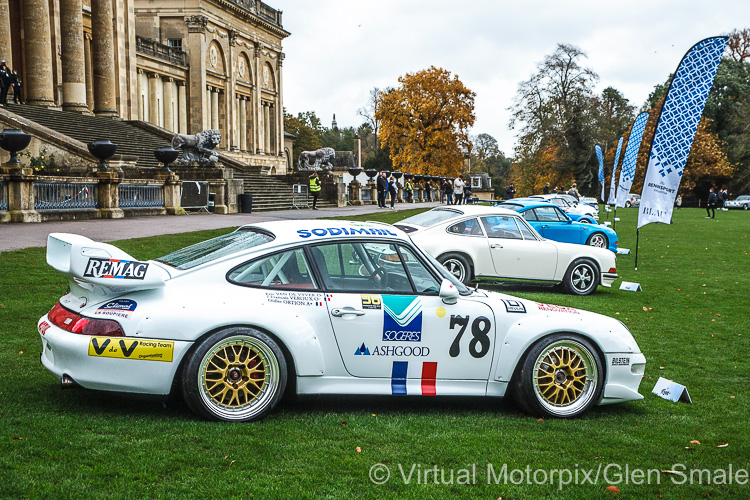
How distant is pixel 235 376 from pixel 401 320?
1.26 meters

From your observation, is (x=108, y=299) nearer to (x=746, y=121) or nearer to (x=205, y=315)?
(x=205, y=315)

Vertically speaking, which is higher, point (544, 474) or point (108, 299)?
point (108, 299)

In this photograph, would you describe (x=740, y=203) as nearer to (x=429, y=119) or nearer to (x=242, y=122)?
(x=429, y=119)

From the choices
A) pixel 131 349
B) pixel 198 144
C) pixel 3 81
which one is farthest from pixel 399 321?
pixel 198 144

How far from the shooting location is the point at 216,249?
5.71m

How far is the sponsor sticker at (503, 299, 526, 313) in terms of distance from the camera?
5.78 metres

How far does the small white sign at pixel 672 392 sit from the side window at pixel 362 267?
249cm

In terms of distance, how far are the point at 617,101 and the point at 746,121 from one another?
109 ft

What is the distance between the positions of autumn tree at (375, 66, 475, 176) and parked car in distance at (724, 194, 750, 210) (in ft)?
91.7

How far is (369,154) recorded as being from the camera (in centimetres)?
11406

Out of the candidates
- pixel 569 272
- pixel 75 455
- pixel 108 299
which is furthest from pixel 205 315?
pixel 569 272

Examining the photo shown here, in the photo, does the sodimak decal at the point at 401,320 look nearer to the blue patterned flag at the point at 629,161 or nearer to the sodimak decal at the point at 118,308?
the sodimak decal at the point at 118,308

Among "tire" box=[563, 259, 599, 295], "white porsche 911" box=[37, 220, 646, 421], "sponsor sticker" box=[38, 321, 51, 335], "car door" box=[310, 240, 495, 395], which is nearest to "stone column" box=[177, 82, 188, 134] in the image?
"tire" box=[563, 259, 599, 295]

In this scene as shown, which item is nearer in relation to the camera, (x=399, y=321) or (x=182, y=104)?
(x=399, y=321)
